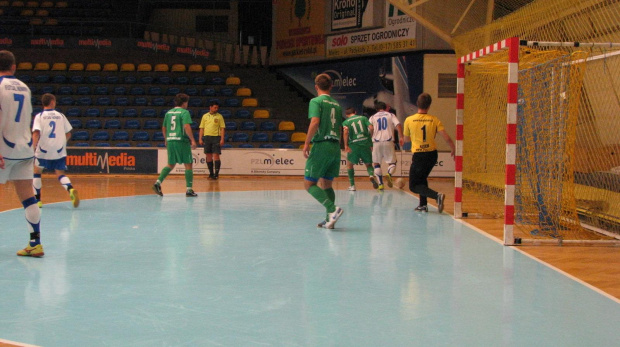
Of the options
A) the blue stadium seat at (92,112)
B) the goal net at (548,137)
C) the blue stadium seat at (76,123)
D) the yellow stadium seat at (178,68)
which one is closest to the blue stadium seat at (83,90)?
the blue stadium seat at (92,112)

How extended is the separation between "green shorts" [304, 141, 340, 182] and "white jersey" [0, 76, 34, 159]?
333cm

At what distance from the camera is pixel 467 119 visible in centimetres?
1205

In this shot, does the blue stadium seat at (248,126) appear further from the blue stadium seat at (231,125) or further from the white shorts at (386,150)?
the white shorts at (386,150)

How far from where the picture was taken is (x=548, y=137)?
27.0 feet

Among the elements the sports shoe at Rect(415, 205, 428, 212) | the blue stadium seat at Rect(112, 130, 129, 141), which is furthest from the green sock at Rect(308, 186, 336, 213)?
the blue stadium seat at Rect(112, 130, 129, 141)

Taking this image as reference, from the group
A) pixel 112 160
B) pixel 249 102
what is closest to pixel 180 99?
pixel 112 160

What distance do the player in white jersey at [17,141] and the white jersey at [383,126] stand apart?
8.54m

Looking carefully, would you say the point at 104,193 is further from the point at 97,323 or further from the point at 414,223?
the point at 97,323

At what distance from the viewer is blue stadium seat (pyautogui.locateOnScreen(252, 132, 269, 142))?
67.6 ft

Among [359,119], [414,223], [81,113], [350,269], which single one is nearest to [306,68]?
[81,113]

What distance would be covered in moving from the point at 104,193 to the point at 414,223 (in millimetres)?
7024

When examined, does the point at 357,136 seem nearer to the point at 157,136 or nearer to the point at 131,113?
the point at 157,136

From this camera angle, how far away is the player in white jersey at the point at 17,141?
5.92 m

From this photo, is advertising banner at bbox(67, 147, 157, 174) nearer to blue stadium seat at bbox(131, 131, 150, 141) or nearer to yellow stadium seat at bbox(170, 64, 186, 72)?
blue stadium seat at bbox(131, 131, 150, 141)
